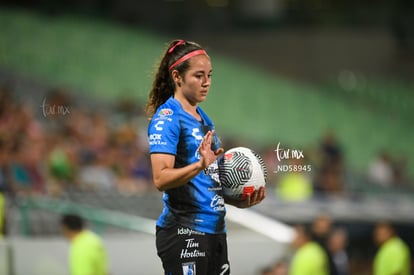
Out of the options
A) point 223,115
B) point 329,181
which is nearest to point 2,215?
point 223,115

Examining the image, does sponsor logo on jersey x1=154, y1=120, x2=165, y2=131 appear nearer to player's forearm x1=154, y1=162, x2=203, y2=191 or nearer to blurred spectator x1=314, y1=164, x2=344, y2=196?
player's forearm x1=154, y1=162, x2=203, y2=191

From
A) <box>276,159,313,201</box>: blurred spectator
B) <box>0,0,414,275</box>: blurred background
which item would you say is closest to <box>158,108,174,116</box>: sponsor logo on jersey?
<box>0,0,414,275</box>: blurred background

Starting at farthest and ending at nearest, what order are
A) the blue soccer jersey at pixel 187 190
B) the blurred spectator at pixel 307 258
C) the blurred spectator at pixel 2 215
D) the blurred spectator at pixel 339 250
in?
Result: 1. the blurred spectator at pixel 339 250
2. the blurred spectator at pixel 307 258
3. the blurred spectator at pixel 2 215
4. the blue soccer jersey at pixel 187 190

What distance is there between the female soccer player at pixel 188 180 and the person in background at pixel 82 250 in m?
3.25

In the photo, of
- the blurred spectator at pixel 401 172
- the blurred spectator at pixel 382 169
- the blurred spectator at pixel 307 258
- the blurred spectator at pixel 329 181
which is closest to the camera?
the blurred spectator at pixel 307 258

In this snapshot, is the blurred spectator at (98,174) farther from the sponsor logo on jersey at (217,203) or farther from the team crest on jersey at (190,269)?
the team crest on jersey at (190,269)

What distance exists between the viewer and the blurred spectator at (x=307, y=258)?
8.59 metres

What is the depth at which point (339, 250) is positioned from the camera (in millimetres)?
9875

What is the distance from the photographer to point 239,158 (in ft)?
14.5

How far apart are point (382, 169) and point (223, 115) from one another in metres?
3.39

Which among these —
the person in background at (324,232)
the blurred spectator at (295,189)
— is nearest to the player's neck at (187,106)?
the blurred spectator at (295,189)

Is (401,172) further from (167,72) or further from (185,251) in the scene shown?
(185,251)

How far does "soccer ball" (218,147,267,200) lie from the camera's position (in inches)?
171

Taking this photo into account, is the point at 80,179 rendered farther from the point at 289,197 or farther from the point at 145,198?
the point at 289,197
